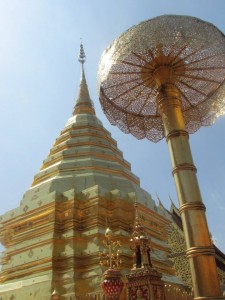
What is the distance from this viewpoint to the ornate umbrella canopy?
5.79m

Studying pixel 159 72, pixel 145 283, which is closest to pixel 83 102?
pixel 159 72

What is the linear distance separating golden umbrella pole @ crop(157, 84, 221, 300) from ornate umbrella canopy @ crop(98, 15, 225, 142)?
63 centimetres

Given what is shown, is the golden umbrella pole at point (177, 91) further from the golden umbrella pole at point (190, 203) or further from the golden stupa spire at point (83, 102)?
the golden stupa spire at point (83, 102)

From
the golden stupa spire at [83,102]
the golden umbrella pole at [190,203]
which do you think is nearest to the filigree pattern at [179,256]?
the golden stupa spire at [83,102]

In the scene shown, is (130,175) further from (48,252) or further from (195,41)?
(195,41)

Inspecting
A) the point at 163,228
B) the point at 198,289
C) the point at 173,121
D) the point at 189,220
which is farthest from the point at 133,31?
the point at 163,228

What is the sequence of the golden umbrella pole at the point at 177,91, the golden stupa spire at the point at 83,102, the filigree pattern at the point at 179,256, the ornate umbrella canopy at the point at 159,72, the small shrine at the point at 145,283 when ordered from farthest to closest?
the golden stupa spire at the point at 83,102, the filigree pattern at the point at 179,256, the ornate umbrella canopy at the point at 159,72, the small shrine at the point at 145,283, the golden umbrella pole at the point at 177,91

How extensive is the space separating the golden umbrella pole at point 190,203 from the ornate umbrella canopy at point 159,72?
0.63m

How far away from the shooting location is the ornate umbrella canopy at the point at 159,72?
19.0 feet

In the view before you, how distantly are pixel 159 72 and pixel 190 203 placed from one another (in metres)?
2.50

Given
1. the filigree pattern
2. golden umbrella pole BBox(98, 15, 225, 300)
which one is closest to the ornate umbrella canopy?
golden umbrella pole BBox(98, 15, 225, 300)

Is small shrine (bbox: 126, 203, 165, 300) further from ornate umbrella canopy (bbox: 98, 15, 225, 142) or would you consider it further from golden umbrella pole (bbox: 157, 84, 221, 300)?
ornate umbrella canopy (bbox: 98, 15, 225, 142)

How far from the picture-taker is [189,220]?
15.4 feet

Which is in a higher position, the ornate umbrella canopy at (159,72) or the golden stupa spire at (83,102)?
the golden stupa spire at (83,102)
